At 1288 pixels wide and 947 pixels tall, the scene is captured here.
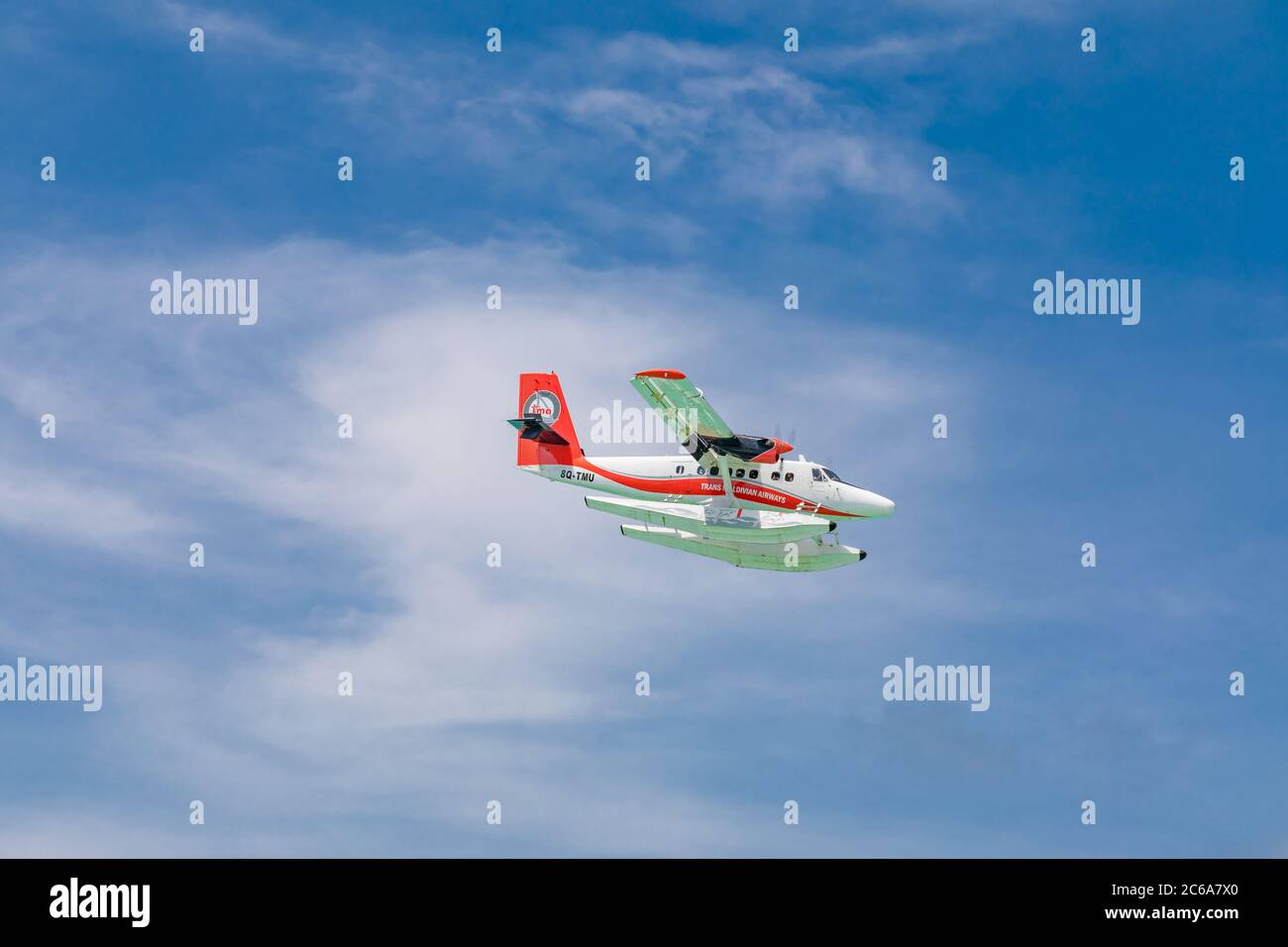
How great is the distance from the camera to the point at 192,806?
327ft

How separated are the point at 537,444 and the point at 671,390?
13.3 metres

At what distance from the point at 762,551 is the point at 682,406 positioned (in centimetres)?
1025

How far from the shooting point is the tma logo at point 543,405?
113 meters

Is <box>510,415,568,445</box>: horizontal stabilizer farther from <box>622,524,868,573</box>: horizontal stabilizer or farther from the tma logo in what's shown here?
<box>622,524,868,573</box>: horizontal stabilizer

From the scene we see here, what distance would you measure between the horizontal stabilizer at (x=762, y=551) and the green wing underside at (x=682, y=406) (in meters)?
6.26

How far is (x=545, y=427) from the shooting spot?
112 m

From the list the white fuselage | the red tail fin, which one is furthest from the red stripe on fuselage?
the red tail fin

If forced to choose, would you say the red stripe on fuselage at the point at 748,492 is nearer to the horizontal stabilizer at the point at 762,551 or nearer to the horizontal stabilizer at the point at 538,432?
the horizontal stabilizer at the point at 762,551

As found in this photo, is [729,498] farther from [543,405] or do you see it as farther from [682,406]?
[543,405]

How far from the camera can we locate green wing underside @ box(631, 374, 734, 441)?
4018 inches

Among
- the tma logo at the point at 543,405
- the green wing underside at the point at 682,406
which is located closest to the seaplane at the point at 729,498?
the green wing underside at the point at 682,406
